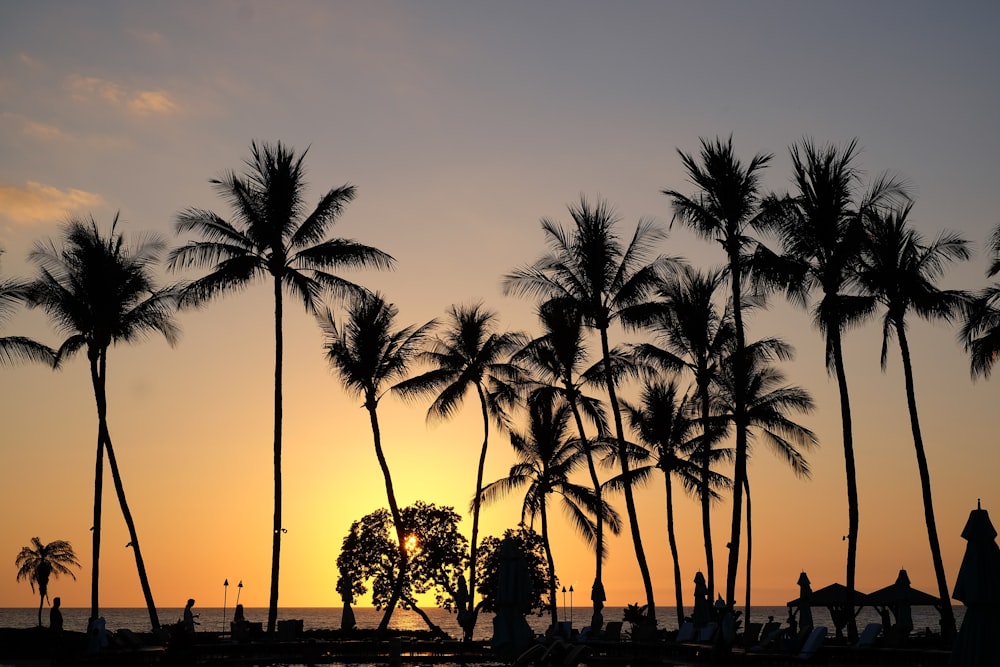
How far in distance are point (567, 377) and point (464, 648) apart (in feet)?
40.9

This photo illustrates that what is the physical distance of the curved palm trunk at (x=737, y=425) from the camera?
105 ft

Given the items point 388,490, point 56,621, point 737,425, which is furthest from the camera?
point 388,490

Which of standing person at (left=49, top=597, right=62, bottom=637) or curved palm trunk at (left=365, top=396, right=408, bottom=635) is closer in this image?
standing person at (left=49, top=597, right=62, bottom=637)

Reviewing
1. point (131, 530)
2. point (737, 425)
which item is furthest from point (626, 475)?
Result: point (131, 530)

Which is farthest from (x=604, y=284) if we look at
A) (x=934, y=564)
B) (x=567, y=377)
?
(x=934, y=564)

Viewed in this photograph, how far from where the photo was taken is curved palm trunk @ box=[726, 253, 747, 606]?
31.9 m

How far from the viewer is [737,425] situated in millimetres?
34250

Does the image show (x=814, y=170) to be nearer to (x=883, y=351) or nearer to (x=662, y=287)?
(x=883, y=351)

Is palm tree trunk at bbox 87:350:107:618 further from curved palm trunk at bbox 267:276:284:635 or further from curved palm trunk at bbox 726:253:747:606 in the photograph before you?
curved palm trunk at bbox 726:253:747:606

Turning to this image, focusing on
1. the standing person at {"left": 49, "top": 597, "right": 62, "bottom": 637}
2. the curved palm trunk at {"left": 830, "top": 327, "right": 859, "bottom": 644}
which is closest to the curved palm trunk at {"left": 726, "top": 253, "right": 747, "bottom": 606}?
the curved palm trunk at {"left": 830, "top": 327, "right": 859, "bottom": 644}

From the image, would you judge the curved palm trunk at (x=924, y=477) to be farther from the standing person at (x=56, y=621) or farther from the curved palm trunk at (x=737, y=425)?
the standing person at (x=56, y=621)

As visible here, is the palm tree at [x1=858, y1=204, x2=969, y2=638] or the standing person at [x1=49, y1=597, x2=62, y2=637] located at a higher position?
the palm tree at [x1=858, y1=204, x2=969, y2=638]

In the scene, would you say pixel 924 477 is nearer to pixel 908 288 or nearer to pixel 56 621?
pixel 908 288

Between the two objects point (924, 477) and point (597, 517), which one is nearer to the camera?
point (924, 477)
